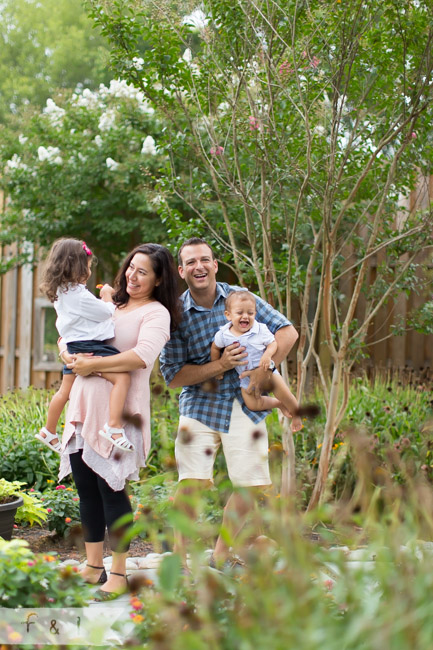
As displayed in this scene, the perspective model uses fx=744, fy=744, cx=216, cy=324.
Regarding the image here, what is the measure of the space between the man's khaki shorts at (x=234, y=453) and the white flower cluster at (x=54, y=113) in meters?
5.66

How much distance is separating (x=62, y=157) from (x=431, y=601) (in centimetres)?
695

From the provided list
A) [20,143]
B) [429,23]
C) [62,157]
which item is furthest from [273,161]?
[20,143]

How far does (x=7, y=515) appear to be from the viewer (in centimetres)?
368

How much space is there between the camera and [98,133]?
27.1 ft

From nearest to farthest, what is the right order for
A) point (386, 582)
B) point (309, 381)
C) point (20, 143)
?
point (386, 582)
point (309, 381)
point (20, 143)

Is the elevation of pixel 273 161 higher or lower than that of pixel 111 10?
lower

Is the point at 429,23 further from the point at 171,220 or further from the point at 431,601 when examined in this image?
the point at 431,601

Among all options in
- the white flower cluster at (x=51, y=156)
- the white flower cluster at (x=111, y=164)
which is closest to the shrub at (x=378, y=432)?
the white flower cluster at (x=111, y=164)

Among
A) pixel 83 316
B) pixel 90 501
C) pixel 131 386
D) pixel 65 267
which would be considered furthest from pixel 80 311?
pixel 90 501

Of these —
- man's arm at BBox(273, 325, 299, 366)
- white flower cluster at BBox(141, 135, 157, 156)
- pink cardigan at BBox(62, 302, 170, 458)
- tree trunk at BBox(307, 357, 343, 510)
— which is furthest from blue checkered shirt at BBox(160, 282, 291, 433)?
white flower cluster at BBox(141, 135, 157, 156)

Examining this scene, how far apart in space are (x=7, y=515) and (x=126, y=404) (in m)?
1.05

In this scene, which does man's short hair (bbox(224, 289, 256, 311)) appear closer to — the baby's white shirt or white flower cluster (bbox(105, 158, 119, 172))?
the baby's white shirt

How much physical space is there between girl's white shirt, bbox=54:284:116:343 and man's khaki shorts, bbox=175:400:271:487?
1.86 feet

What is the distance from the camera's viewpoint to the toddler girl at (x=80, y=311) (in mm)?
3035
